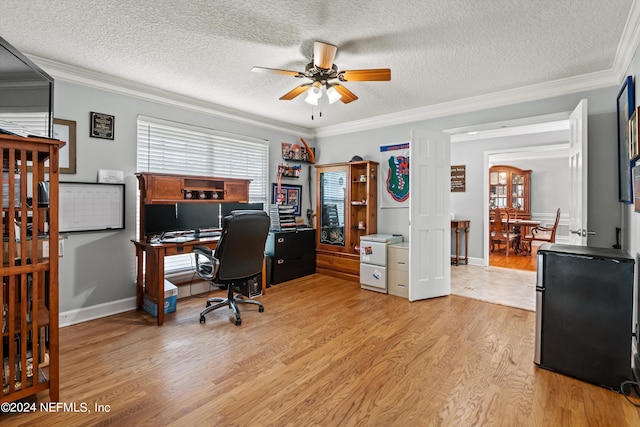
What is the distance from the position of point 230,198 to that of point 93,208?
1.46m

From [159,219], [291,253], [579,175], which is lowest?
[291,253]

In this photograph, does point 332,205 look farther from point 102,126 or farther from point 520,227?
point 520,227

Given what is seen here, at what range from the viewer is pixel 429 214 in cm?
370

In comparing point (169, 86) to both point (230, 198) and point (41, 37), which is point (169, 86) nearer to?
point (41, 37)

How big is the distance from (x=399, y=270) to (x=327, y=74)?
96.0 inches

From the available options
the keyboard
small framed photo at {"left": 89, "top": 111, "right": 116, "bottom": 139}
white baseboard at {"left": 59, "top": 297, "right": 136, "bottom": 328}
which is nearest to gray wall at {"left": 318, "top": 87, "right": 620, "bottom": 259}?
the keyboard

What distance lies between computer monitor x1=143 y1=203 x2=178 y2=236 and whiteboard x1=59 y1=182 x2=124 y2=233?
0.32 metres

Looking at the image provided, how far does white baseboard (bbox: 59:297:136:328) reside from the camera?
2.94 m

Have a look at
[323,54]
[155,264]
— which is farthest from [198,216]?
[323,54]

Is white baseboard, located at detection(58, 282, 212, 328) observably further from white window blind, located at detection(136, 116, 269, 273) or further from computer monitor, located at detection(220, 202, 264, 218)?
computer monitor, located at detection(220, 202, 264, 218)

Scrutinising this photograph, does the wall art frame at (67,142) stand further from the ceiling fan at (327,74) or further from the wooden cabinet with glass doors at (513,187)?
the wooden cabinet with glass doors at (513,187)

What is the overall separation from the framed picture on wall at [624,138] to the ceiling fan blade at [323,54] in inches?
89.5

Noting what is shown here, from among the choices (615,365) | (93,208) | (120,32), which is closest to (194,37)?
(120,32)

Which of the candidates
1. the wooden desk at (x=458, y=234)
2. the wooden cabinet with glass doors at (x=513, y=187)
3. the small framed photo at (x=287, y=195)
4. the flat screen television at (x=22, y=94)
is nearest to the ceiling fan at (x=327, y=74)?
the flat screen television at (x=22, y=94)
